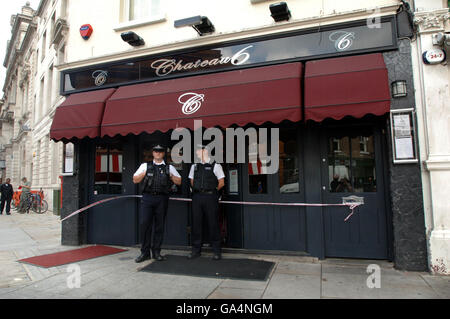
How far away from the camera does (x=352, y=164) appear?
17.5 feet

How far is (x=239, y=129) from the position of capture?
595 cm

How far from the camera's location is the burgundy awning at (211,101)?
16.0ft

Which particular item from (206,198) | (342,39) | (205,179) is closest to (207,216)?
(206,198)

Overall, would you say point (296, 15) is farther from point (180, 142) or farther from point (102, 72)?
point (102, 72)

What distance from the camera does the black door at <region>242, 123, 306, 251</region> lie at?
554cm

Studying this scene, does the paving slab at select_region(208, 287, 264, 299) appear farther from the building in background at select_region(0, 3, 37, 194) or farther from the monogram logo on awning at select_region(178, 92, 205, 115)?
the building in background at select_region(0, 3, 37, 194)

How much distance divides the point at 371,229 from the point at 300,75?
280 cm

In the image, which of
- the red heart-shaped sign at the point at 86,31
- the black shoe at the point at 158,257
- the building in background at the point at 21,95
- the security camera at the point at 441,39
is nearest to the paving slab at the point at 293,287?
the black shoe at the point at 158,257

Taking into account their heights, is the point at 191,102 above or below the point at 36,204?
above

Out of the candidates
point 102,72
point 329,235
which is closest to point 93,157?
point 102,72

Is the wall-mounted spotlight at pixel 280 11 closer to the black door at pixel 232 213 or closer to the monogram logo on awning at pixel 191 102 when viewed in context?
the monogram logo on awning at pixel 191 102

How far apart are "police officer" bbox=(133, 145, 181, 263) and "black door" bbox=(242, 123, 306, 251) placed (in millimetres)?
1538

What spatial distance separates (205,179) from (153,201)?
0.99m

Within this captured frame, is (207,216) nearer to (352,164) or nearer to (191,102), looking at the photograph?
(191,102)
